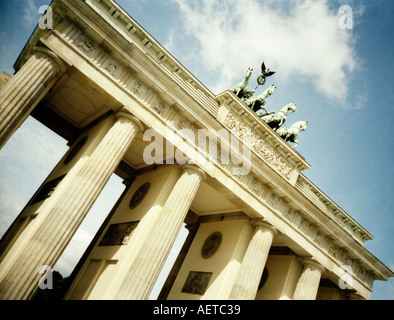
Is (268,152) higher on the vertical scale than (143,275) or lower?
higher

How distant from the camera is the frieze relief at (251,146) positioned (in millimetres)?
10617

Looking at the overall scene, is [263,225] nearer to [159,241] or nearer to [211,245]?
[211,245]

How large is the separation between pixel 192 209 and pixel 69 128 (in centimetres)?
851

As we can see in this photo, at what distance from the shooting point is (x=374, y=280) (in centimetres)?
1825

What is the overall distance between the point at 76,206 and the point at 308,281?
40.5 feet

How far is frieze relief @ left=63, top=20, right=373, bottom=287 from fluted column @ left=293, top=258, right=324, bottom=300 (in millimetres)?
1118

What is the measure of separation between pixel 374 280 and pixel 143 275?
16222mm

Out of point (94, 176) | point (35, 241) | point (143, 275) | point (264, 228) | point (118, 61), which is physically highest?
point (118, 61)

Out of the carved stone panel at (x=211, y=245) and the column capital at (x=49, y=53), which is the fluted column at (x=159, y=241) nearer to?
the carved stone panel at (x=211, y=245)

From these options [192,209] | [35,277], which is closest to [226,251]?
[192,209]

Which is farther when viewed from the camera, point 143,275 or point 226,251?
point 226,251
